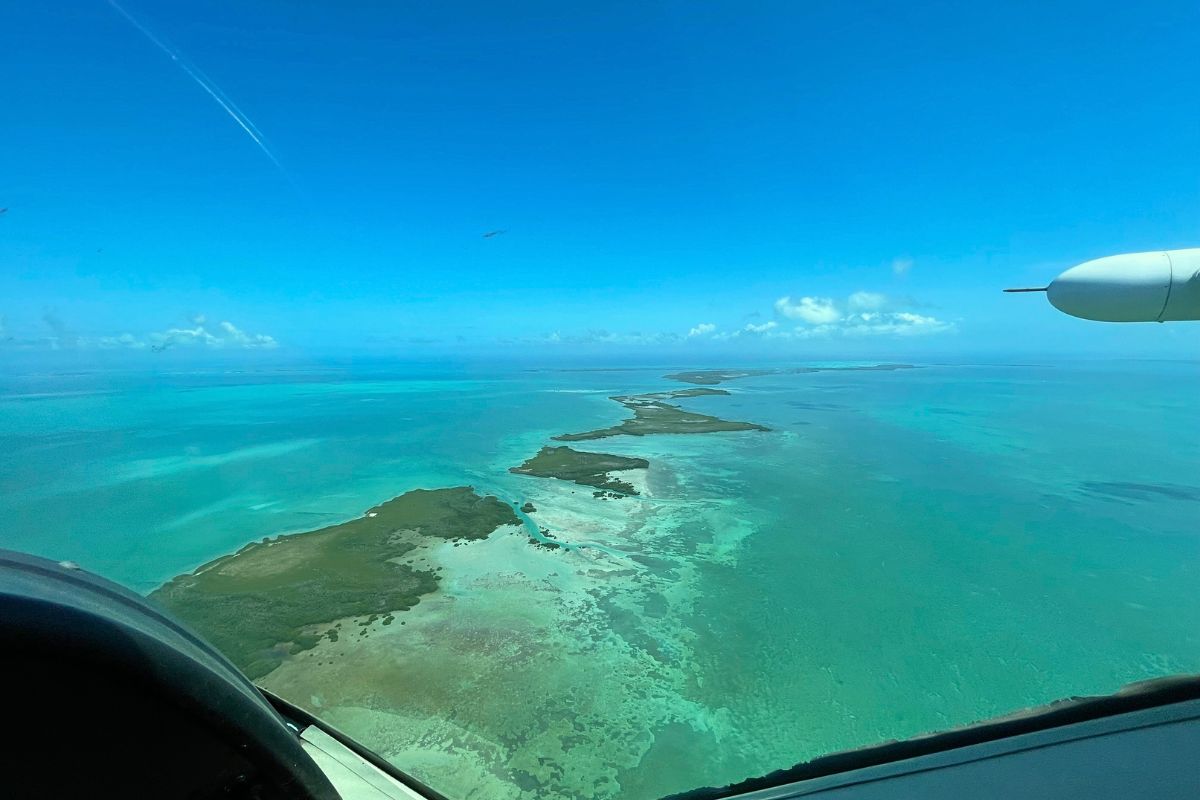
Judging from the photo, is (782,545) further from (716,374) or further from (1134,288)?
(716,374)

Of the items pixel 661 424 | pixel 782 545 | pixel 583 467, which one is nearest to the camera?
pixel 782 545

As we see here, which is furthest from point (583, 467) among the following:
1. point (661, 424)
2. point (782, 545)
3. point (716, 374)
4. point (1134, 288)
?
point (716, 374)

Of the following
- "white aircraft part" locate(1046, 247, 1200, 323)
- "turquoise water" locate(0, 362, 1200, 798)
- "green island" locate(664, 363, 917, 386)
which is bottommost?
"turquoise water" locate(0, 362, 1200, 798)

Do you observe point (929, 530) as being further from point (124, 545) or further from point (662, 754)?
point (124, 545)

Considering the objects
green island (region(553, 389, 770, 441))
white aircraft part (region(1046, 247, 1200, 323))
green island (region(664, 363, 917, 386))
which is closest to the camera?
white aircraft part (region(1046, 247, 1200, 323))

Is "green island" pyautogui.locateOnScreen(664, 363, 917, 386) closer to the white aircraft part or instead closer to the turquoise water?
the turquoise water

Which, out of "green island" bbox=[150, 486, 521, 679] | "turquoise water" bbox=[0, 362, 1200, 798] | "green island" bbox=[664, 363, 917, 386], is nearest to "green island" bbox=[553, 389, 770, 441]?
"turquoise water" bbox=[0, 362, 1200, 798]

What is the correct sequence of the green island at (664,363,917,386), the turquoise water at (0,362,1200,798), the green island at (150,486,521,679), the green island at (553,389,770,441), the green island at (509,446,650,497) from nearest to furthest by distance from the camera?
the turquoise water at (0,362,1200,798) → the green island at (150,486,521,679) → the green island at (509,446,650,497) → the green island at (553,389,770,441) → the green island at (664,363,917,386)

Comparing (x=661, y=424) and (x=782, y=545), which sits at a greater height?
(x=661, y=424)
